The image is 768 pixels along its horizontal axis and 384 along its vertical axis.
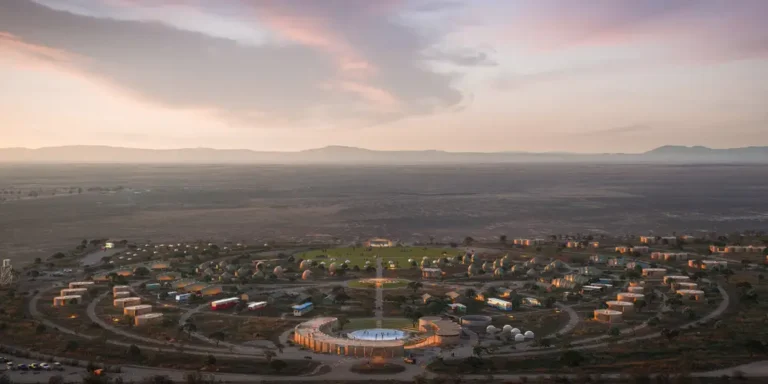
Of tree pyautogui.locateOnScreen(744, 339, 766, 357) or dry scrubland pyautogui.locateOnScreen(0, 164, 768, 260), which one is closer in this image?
tree pyautogui.locateOnScreen(744, 339, 766, 357)

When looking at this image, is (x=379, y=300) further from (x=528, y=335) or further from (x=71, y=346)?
(x=71, y=346)

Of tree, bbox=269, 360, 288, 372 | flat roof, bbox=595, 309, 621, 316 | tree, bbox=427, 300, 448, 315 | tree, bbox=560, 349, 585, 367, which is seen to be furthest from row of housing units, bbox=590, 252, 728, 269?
tree, bbox=269, 360, 288, 372

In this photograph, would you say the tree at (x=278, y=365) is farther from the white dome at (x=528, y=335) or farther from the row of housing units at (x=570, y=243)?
the row of housing units at (x=570, y=243)

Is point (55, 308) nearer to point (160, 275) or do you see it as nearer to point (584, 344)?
point (160, 275)

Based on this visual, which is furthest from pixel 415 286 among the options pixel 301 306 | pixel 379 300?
pixel 301 306

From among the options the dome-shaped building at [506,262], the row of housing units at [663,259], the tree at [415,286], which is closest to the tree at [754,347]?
the tree at [415,286]

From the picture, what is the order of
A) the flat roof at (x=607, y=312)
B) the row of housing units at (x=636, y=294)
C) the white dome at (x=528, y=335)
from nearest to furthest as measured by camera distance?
1. the white dome at (x=528, y=335)
2. the flat roof at (x=607, y=312)
3. the row of housing units at (x=636, y=294)

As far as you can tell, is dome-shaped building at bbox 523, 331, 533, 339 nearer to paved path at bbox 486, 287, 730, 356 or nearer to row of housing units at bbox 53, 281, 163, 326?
paved path at bbox 486, 287, 730, 356

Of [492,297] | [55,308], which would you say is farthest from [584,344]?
[55,308]
